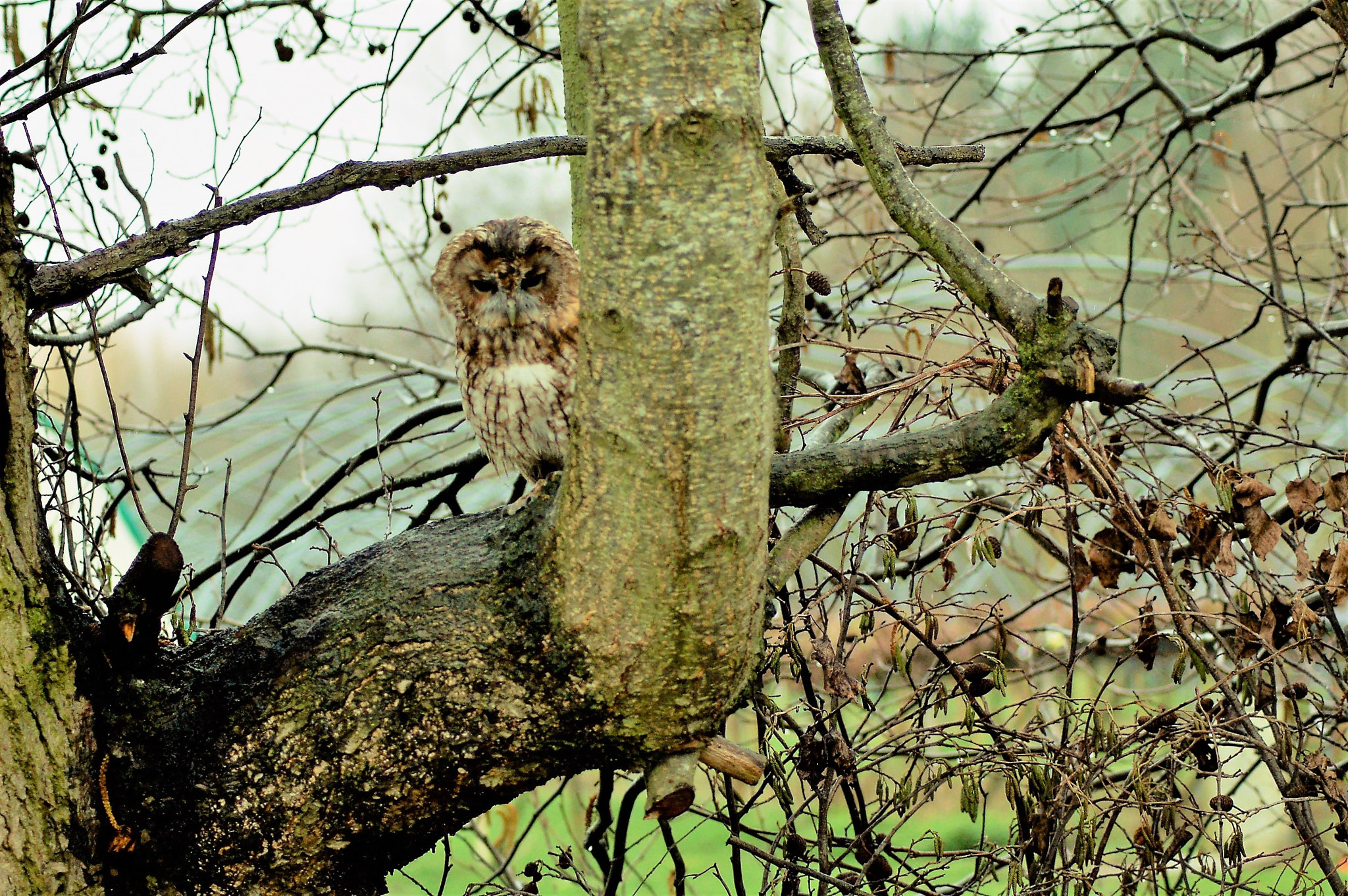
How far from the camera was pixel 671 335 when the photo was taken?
3.67 feet

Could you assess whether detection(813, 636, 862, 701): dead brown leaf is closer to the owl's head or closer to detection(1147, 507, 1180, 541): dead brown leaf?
detection(1147, 507, 1180, 541): dead brown leaf

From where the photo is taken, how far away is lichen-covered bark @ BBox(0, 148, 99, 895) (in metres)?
1.39

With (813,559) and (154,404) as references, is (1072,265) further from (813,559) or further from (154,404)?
(154,404)

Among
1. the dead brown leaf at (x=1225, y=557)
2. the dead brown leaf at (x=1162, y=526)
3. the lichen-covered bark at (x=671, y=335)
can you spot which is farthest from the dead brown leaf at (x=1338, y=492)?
the lichen-covered bark at (x=671, y=335)

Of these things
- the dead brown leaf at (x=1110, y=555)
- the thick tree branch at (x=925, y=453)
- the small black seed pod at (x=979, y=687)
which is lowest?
the small black seed pod at (x=979, y=687)

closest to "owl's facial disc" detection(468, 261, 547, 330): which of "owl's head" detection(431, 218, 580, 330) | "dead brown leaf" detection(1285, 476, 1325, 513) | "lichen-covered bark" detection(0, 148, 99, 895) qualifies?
"owl's head" detection(431, 218, 580, 330)

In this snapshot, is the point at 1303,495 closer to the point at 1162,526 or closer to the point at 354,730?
the point at 1162,526

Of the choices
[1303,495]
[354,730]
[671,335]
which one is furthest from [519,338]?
[1303,495]

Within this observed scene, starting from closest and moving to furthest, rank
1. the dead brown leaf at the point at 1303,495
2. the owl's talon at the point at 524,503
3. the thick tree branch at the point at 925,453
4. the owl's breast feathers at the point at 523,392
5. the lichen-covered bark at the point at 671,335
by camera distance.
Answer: the lichen-covered bark at the point at 671,335, the thick tree branch at the point at 925,453, the owl's talon at the point at 524,503, the dead brown leaf at the point at 1303,495, the owl's breast feathers at the point at 523,392

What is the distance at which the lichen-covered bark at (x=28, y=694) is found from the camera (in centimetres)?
139

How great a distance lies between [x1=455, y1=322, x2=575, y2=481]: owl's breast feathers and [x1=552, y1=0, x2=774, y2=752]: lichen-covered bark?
3.14 feet

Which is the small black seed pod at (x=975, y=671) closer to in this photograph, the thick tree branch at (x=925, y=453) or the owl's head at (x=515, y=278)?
the thick tree branch at (x=925, y=453)

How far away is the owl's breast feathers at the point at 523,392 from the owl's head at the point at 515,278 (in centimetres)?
3

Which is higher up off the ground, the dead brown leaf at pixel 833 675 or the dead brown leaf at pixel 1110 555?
the dead brown leaf at pixel 1110 555
